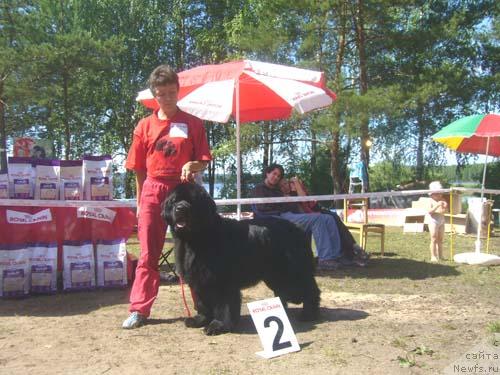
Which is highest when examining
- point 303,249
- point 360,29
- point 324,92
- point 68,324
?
point 360,29

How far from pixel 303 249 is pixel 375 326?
77 centimetres

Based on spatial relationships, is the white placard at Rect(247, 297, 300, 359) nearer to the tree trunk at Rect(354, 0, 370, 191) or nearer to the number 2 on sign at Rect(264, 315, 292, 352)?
the number 2 on sign at Rect(264, 315, 292, 352)

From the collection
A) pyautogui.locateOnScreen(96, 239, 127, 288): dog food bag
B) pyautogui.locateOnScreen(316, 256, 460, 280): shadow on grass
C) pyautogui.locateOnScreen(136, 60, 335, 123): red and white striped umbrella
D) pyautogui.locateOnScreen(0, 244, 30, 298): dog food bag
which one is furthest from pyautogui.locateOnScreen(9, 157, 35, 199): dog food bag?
pyautogui.locateOnScreen(316, 256, 460, 280): shadow on grass

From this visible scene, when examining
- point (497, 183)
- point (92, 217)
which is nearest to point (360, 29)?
point (497, 183)

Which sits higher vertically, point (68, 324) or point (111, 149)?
point (111, 149)

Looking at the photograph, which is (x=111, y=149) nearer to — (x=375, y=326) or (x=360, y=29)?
(x=360, y=29)

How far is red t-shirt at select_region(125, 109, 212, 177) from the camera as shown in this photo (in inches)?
141

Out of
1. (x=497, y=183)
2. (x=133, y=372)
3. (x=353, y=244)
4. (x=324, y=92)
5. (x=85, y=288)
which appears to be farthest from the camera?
(x=497, y=183)

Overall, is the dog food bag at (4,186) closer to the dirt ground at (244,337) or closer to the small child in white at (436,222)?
the dirt ground at (244,337)

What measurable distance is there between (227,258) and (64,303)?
6.24 feet

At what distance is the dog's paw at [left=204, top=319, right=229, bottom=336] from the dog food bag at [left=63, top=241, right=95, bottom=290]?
195 centimetres

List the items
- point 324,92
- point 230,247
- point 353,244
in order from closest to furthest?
point 230,247
point 324,92
point 353,244

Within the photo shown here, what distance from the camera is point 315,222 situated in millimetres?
6039

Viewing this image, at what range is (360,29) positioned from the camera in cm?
1516
